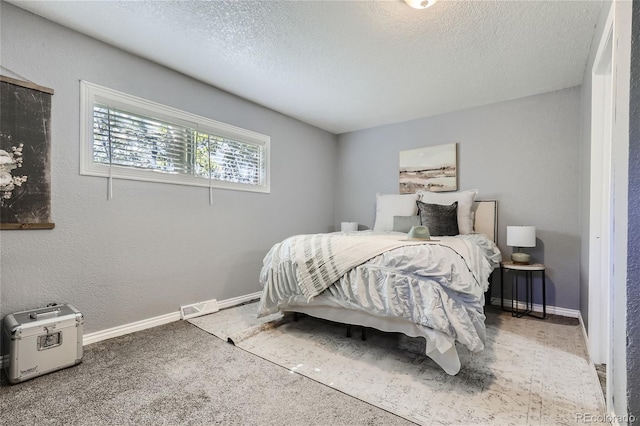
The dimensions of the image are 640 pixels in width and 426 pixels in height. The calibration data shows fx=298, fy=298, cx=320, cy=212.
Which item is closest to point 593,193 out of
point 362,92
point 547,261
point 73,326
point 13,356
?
point 547,261

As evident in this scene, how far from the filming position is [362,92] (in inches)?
130

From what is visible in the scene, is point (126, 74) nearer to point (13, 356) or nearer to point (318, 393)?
point (13, 356)

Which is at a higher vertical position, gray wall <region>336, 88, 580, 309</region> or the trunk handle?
gray wall <region>336, 88, 580, 309</region>

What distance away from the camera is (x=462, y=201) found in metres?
3.43

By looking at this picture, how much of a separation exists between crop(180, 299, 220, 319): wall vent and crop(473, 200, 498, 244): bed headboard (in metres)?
3.08

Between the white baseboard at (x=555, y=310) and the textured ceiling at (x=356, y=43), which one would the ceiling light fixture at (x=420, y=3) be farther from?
the white baseboard at (x=555, y=310)

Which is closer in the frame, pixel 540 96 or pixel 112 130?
pixel 112 130

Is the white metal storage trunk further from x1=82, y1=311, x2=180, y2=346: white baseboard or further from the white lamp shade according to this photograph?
the white lamp shade

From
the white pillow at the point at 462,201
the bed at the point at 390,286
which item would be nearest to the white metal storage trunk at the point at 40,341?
the bed at the point at 390,286

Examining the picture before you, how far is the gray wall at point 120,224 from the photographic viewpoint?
2.08m

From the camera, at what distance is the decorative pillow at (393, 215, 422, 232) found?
346 cm

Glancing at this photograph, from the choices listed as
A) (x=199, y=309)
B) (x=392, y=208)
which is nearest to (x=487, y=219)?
(x=392, y=208)

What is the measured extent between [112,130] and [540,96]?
4281mm

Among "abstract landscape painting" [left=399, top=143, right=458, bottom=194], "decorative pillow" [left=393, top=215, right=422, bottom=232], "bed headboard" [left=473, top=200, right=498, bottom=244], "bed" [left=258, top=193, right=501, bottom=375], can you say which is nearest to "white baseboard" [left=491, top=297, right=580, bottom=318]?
"bed headboard" [left=473, top=200, right=498, bottom=244]
